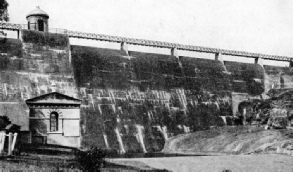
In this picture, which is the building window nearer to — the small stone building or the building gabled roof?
the small stone building

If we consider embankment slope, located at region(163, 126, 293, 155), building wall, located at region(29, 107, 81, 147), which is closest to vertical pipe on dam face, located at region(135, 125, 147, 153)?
embankment slope, located at region(163, 126, 293, 155)

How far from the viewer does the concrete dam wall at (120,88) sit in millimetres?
45031

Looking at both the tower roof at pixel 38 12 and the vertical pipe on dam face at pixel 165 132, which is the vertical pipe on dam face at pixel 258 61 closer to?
the vertical pipe on dam face at pixel 165 132

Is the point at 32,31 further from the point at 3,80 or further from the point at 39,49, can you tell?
the point at 3,80

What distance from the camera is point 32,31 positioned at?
4809 cm

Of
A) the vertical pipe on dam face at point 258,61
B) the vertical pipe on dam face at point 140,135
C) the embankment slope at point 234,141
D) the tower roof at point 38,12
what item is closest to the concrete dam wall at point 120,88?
the vertical pipe on dam face at point 140,135

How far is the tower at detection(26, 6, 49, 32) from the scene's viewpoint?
49.3 meters

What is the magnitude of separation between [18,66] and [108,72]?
30.5 ft

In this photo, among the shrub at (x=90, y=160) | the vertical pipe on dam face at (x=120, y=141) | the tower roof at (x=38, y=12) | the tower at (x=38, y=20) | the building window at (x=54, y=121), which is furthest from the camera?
the tower at (x=38, y=20)

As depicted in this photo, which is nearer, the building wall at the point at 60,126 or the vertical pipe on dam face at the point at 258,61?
the building wall at the point at 60,126

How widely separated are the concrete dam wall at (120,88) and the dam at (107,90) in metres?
0.09

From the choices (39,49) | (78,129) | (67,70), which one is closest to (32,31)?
(39,49)

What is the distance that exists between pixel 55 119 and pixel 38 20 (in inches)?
465

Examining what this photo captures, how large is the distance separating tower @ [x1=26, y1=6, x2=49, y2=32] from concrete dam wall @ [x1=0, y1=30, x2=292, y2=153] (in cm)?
139
